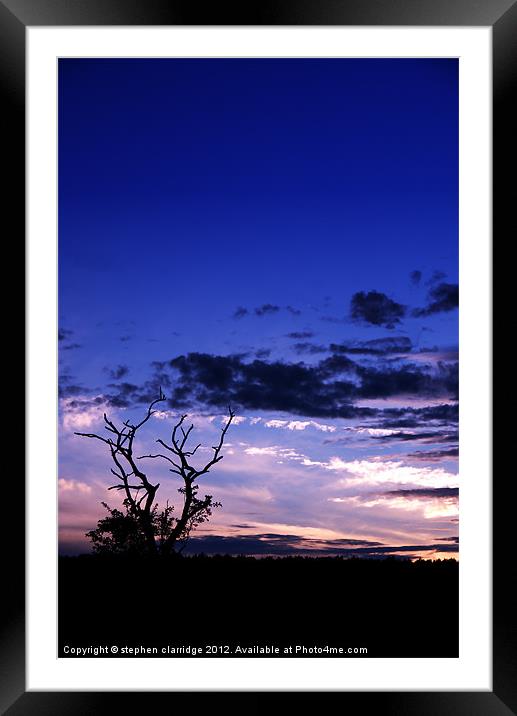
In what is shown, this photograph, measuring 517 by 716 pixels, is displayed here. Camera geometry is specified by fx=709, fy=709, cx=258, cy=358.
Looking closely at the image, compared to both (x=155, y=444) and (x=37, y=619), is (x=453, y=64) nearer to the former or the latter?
(x=155, y=444)

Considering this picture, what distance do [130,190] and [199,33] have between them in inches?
23.8

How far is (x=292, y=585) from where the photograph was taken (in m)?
2.08

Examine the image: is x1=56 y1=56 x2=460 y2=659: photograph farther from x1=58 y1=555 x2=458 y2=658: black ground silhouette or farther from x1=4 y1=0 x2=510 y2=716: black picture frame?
x1=4 y1=0 x2=510 y2=716: black picture frame

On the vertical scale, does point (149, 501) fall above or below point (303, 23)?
below

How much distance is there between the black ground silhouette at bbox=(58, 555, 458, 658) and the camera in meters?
1.91

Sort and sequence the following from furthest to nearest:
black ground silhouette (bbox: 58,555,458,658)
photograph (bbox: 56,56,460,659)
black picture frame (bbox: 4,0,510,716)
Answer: photograph (bbox: 56,56,460,659) < black ground silhouette (bbox: 58,555,458,658) < black picture frame (bbox: 4,0,510,716)

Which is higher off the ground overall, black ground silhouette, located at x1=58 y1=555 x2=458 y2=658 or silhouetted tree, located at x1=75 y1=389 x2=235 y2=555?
silhouetted tree, located at x1=75 y1=389 x2=235 y2=555

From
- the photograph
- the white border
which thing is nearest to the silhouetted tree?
the photograph

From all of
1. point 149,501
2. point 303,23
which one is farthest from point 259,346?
point 303,23

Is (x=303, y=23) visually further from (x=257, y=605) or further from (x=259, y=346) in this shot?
(x=257, y=605)

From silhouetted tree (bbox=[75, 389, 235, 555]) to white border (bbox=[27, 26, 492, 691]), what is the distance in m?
0.33

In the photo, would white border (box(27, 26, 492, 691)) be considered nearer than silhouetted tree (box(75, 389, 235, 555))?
Yes

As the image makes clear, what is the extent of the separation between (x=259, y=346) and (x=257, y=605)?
2.55ft

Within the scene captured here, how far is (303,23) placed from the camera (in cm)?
175
